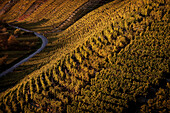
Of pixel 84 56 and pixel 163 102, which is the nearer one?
pixel 163 102

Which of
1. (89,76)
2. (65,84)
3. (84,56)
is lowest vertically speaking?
(65,84)

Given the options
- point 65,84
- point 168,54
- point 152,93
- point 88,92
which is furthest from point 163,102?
point 65,84

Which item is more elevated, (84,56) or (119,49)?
(119,49)

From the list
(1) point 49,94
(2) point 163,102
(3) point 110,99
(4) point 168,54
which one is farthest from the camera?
(1) point 49,94

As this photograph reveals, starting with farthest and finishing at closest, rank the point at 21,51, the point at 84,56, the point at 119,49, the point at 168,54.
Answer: the point at 21,51 → the point at 84,56 → the point at 119,49 → the point at 168,54

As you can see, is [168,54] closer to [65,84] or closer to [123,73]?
[123,73]

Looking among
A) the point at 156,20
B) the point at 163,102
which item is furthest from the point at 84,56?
the point at 156,20

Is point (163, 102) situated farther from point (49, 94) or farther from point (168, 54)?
point (49, 94)
